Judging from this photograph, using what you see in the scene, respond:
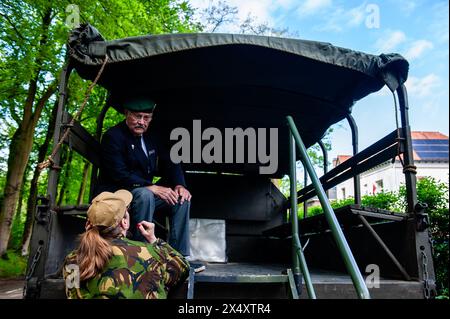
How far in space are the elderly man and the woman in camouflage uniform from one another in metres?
0.76

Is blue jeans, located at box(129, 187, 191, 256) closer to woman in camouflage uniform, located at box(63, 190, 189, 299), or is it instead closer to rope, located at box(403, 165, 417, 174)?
woman in camouflage uniform, located at box(63, 190, 189, 299)

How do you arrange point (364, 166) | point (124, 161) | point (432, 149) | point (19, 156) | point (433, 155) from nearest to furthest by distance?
point (124, 161), point (364, 166), point (19, 156), point (433, 155), point (432, 149)

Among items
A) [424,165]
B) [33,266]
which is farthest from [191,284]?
[424,165]

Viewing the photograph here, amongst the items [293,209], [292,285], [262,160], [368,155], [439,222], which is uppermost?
[262,160]

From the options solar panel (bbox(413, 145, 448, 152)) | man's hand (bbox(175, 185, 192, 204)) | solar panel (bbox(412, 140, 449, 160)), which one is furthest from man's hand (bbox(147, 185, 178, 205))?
solar panel (bbox(413, 145, 448, 152))

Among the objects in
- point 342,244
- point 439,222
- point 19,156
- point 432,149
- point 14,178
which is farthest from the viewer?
point 432,149

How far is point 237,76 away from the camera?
398 cm

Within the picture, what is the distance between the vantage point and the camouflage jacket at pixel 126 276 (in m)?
1.94

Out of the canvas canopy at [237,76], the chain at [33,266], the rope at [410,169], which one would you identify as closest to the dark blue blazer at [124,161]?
the canvas canopy at [237,76]

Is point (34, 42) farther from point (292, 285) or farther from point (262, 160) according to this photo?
point (292, 285)

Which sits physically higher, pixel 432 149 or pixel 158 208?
pixel 432 149

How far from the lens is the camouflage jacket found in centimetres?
194

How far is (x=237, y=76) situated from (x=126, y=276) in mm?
2617
